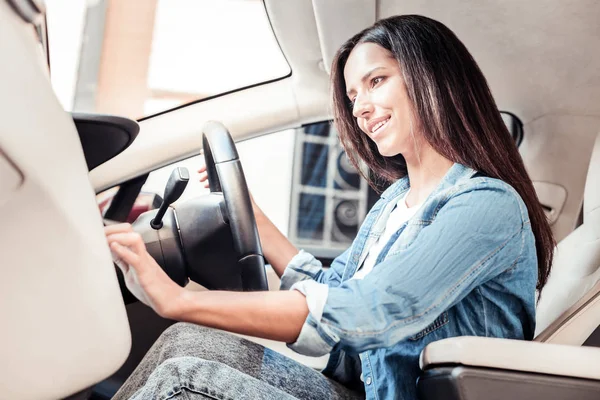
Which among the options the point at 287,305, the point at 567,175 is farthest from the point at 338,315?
the point at 567,175

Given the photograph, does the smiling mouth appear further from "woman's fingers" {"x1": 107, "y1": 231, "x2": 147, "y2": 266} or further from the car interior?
"woman's fingers" {"x1": 107, "y1": 231, "x2": 147, "y2": 266}

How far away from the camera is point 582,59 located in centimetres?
143

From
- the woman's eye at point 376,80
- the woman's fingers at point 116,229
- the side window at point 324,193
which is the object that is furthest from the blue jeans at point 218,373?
the side window at point 324,193

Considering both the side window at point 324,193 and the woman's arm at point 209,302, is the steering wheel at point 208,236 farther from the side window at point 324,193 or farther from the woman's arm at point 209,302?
the side window at point 324,193

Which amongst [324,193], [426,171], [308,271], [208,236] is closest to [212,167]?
[208,236]

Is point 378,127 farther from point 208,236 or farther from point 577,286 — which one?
point 577,286

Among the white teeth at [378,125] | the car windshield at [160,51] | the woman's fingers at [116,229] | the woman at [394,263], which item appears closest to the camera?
the woman's fingers at [116,229]

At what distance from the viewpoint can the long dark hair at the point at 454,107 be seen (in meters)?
1.04

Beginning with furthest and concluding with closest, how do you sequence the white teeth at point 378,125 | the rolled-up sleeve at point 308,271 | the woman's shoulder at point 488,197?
the rolled-up sleeve at point 308,271 → the white teeth at point 378,125 → the woman's shoulder at point 488,197

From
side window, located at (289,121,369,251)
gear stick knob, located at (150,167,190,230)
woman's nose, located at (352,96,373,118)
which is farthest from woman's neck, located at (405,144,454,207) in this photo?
side window, located at (289,121,369,251)

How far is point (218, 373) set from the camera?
865mm

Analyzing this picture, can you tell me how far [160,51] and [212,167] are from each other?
1.92 feet

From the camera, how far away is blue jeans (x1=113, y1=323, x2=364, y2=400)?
813 millimetres

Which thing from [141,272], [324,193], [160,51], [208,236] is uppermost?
[141,272]
